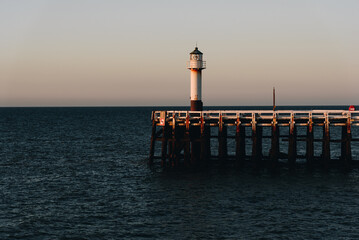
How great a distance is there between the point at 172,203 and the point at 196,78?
53.8ft

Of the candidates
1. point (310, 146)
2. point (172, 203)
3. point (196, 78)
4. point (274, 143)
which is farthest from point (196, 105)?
point (172, 203)

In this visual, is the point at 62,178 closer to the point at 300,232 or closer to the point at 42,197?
the point at 42,197

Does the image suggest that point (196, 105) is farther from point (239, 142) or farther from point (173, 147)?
point (239, 142)

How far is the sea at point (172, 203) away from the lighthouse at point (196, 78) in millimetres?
6504

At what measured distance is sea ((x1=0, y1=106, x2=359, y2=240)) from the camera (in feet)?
68.7

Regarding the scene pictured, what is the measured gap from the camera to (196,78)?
4003 cm

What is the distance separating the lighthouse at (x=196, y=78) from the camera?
39.5m

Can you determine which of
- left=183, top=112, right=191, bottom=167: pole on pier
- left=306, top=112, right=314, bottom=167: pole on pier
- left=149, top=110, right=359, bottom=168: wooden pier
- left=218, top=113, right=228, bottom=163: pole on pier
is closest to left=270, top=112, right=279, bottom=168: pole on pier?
left=149, top=110, right=359, bottom=168: wooden pier

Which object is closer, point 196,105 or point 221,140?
point 221,140

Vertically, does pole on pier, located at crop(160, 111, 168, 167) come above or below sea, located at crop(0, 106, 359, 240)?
above

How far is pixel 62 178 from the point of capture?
3325cm

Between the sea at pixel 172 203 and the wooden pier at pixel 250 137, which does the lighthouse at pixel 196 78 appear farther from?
the sea at pixel 172 203

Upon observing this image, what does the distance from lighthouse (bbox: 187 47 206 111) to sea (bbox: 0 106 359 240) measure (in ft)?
21.3

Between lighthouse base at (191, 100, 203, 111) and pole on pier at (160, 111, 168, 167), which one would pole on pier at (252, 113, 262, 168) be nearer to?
lighthouse base at (191, 100, 203, 111)
